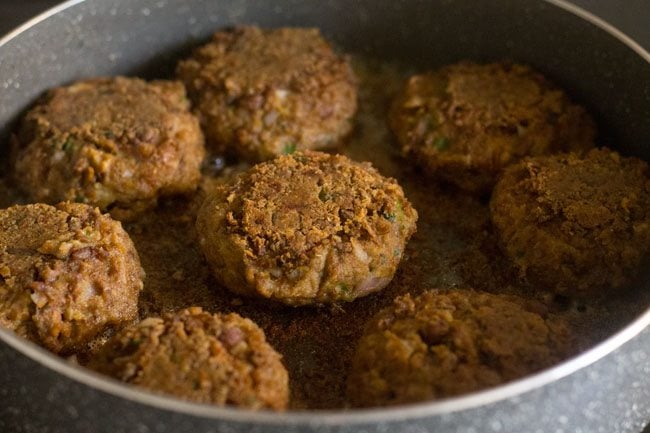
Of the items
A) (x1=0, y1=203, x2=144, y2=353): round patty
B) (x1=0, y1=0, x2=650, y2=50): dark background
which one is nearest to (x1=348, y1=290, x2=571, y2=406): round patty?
(x1=0, y1=203, x2=144, y2=353): round patty

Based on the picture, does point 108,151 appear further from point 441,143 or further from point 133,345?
point 441,143

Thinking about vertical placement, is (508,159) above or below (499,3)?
below

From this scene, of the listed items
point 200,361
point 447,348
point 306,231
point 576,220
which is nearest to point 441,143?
point 576,220

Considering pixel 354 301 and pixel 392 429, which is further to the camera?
pixel 354 301

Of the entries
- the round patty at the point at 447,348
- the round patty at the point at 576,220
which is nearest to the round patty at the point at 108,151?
the round patty at the point at 447,348

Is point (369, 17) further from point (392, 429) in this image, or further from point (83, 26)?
point (392, 429)

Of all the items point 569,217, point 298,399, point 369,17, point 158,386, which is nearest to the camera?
point 158,386

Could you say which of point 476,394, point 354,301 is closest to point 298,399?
point 354,301
